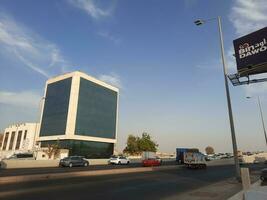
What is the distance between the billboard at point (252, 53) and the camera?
1945cm

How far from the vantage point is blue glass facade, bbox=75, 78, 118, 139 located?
313 ft

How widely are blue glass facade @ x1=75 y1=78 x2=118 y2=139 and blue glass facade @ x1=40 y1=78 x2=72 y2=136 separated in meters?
4.72

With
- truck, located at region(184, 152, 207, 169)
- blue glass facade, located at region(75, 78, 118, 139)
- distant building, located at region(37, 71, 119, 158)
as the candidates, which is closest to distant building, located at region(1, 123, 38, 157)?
distant building, located at region(37, 71, 119, 158)

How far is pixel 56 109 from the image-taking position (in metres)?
98.7

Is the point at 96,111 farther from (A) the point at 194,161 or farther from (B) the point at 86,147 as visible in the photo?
(A) the point at 194,161

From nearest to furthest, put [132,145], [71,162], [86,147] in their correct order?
[71,162] < [86,147] < [132,145]

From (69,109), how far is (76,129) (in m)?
7.08

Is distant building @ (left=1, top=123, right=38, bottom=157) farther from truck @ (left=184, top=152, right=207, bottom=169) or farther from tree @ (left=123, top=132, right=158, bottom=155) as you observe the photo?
truck @ (left=184, top=152, right=207, bottom=169)

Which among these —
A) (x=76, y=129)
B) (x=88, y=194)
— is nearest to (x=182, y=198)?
(x=88, y=194)

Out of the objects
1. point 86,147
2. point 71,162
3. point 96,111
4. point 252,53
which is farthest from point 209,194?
point 96,111

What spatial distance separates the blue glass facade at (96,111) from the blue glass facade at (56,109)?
472 cm

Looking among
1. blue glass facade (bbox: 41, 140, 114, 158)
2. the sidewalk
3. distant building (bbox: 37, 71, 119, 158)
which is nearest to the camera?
the sidewalk

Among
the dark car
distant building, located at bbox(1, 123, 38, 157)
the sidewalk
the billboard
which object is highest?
distant building, located at bbox(1, 123, 38, 157)

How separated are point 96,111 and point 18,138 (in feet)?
173
